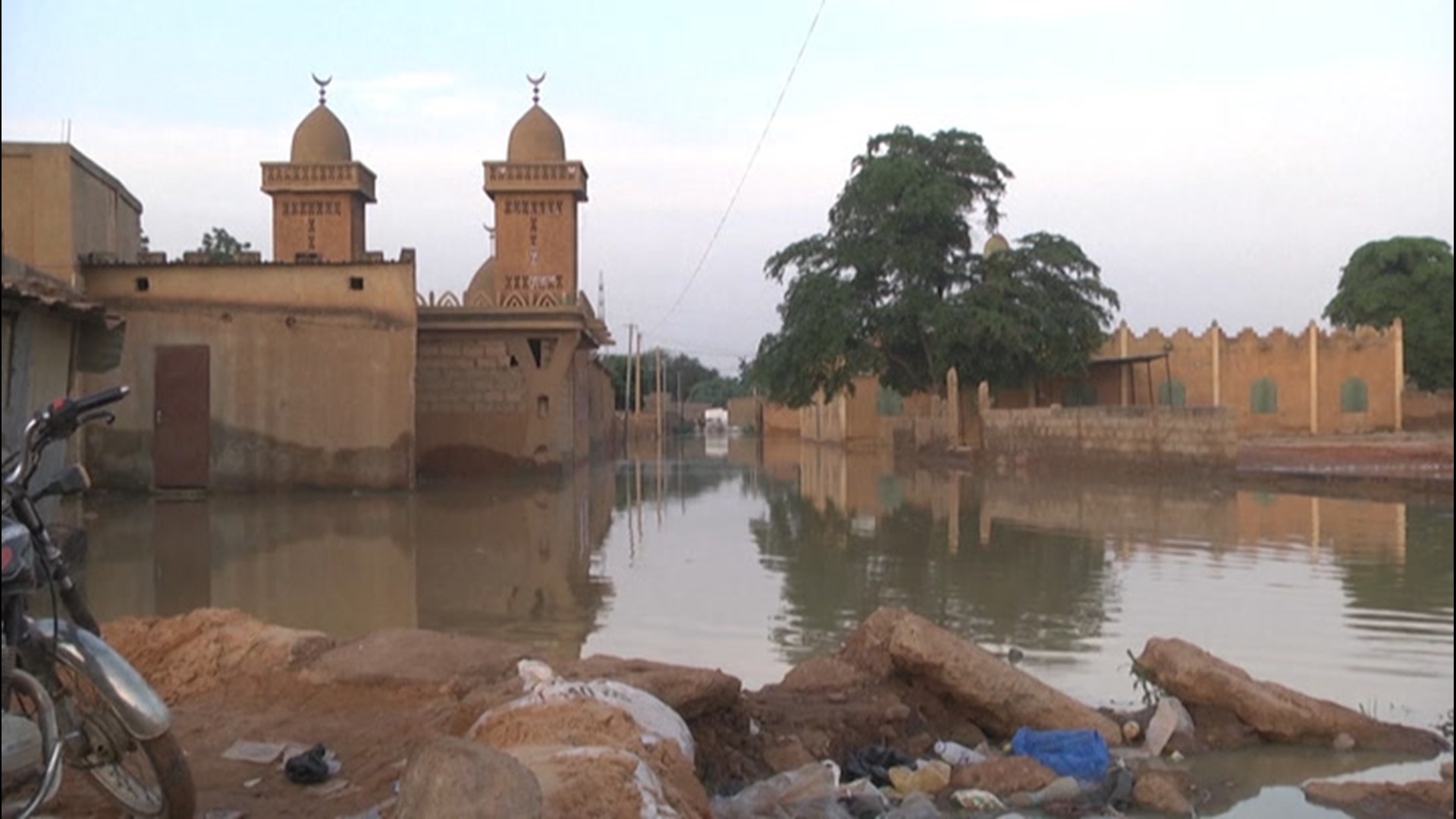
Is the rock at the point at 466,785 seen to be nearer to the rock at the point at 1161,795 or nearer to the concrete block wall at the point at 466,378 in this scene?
the rock at the point at 1161,795

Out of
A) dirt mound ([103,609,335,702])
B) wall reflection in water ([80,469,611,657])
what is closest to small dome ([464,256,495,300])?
wall reflection in water ([80,469,611,657])

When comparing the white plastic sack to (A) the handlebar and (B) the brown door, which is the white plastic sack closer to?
(A) the handlebar

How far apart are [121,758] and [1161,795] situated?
3.81 metres

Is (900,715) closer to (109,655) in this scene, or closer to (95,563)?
(109,655)

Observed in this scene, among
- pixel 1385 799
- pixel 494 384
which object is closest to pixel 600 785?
pixel 1385 799

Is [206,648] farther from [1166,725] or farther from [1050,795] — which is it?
[1166,725]

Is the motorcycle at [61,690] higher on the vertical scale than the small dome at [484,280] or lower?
lower

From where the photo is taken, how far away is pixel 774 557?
14211 mm

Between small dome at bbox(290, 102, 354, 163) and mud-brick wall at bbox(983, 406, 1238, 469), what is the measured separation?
748 inches

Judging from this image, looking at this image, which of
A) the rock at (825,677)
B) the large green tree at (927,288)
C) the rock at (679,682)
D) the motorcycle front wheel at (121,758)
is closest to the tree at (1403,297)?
the large green tree at (927,288)

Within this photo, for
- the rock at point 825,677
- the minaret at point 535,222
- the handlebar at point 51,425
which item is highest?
the minaret at point 535,222

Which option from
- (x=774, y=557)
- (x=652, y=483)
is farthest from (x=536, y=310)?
(x=774, y=557)

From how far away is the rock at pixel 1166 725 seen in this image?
631 cm

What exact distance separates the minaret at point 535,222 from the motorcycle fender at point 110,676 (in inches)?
1242
